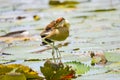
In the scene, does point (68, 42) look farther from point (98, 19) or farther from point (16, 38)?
point (98, 19)

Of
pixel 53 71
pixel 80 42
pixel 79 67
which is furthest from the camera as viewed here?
pixel 80 42

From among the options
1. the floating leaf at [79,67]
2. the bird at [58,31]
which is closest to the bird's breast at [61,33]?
the bird at [58,31]

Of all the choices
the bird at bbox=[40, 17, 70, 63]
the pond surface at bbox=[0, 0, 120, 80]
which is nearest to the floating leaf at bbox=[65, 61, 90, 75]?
the pond surface at bbox=[0, 0, 120, 80]

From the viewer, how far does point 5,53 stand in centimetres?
229

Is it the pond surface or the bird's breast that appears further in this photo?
the pond surface

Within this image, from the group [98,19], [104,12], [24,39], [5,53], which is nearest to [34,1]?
[104,12]

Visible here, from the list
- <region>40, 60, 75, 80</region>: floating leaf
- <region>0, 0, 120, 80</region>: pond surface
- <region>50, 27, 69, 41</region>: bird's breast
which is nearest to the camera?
<region>40, 60, 75, 80</region>: floating leaf

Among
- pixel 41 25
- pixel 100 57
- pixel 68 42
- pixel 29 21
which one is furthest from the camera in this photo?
pixel 29 21

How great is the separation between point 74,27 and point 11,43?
70 cm

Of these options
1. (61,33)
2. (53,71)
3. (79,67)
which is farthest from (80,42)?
(53,71)

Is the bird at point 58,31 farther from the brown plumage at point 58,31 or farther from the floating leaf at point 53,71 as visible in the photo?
the floating leaf at point 53,71

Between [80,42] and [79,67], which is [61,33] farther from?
[80,42]

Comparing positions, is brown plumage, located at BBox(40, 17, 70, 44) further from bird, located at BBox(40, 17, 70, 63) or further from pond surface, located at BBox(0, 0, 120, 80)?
pond surface, located at BBox(0, 0, 120, 80)

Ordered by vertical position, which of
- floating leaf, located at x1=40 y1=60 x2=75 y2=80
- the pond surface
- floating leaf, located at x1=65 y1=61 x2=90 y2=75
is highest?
floating leaf, located at x1=40 y1=60 x2=75 y2=80
